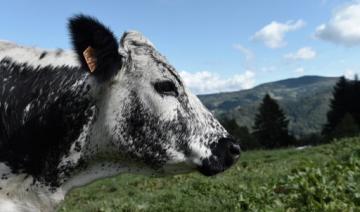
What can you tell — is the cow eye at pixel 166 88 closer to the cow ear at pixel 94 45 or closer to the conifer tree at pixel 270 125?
the cow ear at pixel 94 45

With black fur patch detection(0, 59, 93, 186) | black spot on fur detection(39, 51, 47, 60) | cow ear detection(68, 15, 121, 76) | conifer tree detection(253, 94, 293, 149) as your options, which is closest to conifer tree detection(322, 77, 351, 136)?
conifer tree detection(253, 94, 293, 149)

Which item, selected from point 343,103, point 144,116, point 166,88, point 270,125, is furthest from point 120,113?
point 343,103

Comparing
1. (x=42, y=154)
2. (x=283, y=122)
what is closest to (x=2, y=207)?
(x=42, y=154)

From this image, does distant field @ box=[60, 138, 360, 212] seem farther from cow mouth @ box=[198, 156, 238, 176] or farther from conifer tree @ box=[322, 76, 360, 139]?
conifer tree @ box=[322, 76, 360, 139]

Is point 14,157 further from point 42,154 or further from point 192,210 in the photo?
point 192,210

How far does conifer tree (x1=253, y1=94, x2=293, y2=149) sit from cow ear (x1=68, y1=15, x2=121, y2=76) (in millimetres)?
86204

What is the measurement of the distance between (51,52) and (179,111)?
1.53 m

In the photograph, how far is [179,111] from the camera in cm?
542

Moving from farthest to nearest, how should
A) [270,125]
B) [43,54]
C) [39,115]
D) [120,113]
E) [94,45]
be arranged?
[270,125]
[43,54]
[120,113]
[94,45]
[39,115]

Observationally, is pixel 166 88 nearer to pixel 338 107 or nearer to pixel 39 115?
pixel 39 115

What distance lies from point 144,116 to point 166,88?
14.7 inches

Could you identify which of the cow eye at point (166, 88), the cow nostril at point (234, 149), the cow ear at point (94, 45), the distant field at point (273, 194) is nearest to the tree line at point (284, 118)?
the distant field at point (273, 194)

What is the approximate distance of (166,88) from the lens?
5.43 metres

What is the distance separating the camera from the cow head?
5223 millimetres
